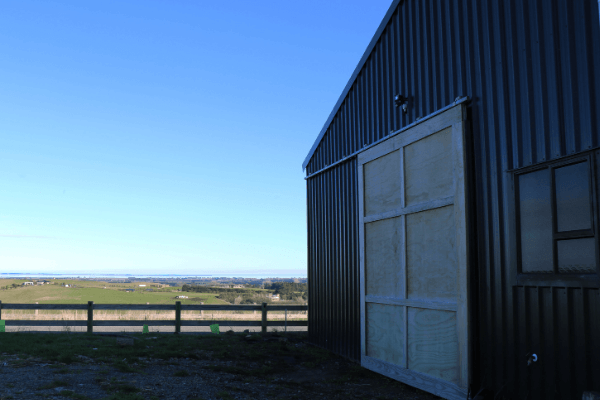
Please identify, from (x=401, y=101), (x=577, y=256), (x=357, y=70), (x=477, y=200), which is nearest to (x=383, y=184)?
(x=401, y=101)

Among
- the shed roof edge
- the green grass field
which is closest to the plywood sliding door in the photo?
the shed roof edge

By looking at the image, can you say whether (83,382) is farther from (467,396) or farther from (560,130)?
(560,130)

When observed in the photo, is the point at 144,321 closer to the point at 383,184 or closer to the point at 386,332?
the point at 386,332

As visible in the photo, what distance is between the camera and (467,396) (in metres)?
6.26

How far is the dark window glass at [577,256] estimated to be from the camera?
472 cm

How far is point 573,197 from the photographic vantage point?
4.96 m

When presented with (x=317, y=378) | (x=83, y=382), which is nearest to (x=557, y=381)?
(x=317, y=378)

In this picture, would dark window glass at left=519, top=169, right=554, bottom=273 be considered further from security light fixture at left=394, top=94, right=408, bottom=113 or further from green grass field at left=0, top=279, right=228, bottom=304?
green grass field at left=0, top=279, right=228, bottom=304

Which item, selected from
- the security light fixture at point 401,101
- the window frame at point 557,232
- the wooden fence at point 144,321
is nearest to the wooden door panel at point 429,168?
the security light fixture at point 401,101

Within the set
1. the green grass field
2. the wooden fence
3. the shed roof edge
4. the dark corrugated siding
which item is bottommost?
the green grass field

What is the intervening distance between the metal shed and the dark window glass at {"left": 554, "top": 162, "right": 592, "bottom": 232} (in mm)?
14

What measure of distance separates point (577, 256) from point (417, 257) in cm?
303

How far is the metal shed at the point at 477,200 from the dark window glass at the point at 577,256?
0.02 m

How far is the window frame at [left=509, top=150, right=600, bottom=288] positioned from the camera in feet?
15.3
